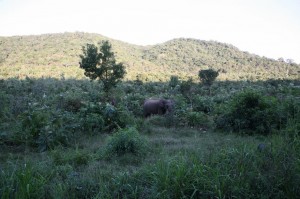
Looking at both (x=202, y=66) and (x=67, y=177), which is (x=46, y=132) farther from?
(x=202, y=66)

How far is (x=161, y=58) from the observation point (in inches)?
3696

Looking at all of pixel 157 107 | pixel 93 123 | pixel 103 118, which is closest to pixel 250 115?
pixel 157 107

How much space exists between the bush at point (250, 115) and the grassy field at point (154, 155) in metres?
0.03

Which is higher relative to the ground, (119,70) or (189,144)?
(119,70)

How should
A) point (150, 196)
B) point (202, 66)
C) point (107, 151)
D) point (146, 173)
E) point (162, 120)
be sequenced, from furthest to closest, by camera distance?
point (202, 66)
point (162, 120)
point (107, 151)
point (146, 173)
point (150, 196)

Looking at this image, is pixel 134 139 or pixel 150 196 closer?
pixel 150 196

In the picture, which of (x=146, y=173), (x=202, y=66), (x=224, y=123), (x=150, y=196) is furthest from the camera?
(x=202, y=66)

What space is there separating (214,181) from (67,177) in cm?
269

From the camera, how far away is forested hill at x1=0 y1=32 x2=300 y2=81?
62656 mm

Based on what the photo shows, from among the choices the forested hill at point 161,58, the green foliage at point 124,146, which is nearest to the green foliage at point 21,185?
the green foliage at point 124,146

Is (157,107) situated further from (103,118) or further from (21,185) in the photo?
(21,185)

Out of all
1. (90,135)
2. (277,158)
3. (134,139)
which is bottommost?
(90,135)

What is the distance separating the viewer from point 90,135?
29.3 ft

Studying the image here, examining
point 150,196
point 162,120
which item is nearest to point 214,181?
point 150,196
